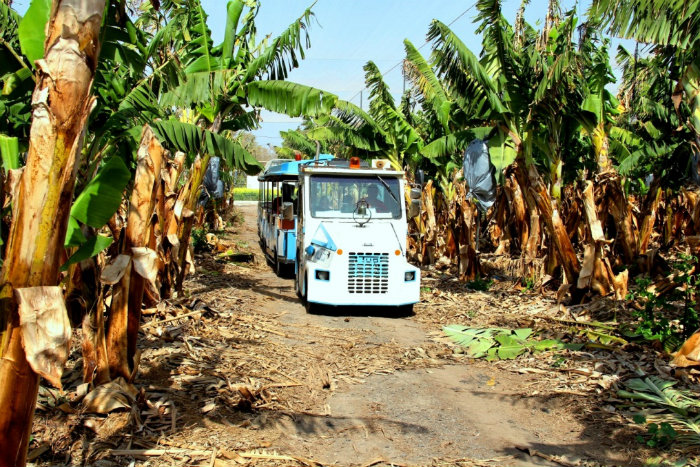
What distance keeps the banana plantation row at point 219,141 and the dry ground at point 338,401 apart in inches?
24.9

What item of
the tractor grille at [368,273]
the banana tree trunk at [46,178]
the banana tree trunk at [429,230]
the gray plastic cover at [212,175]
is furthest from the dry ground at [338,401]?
the gray plastic cover at [212,175]

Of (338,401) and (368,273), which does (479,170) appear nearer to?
(368,273)

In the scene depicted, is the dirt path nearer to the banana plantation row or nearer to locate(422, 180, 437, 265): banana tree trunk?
the banana plantation row

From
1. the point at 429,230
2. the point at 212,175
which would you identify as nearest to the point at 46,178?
the point at 429,230

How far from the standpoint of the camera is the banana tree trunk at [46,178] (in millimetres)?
2883

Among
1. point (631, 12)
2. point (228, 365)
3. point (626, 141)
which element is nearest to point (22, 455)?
point (228, 365)

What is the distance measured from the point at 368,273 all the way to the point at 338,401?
3998 millimetres

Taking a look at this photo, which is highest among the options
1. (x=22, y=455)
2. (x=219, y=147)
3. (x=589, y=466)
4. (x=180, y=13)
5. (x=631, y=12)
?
(x=180, y=13)

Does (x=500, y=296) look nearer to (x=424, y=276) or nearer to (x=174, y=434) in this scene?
(x=424, y=276)

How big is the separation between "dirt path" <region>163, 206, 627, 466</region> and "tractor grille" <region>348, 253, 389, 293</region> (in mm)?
1089

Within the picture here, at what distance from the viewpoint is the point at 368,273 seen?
9.79 m

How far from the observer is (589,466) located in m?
4.57

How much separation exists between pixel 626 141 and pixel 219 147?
41.1ft

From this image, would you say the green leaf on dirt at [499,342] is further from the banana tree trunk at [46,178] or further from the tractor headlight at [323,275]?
the banana tree trunk at [46,178]
